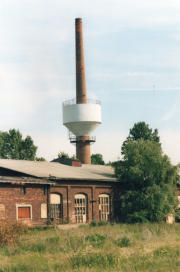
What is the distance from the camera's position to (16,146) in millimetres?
62906

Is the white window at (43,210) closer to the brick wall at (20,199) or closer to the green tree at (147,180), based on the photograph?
the brick wall at (20,199)

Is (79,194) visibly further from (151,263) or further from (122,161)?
(151,263)

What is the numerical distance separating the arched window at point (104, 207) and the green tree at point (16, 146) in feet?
87.4

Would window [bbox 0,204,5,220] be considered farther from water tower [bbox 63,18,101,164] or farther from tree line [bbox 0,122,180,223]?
water tower [bbox 63,18,101,164]

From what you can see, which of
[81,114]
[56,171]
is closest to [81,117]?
[81,114]

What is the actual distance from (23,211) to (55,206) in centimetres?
334

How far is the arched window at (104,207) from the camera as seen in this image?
3756 centimetres

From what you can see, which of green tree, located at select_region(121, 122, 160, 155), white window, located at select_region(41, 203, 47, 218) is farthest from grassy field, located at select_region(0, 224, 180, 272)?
green tree, located at select_region(121, 122, 160, 155)

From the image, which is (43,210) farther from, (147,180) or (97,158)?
(97,158)

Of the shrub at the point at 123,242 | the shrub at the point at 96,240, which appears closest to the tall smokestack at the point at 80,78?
the shrub at the point at 96,240

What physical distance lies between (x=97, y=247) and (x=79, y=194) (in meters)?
18.4

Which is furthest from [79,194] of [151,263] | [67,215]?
[151,263]

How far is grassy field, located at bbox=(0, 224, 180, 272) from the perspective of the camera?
14680mm

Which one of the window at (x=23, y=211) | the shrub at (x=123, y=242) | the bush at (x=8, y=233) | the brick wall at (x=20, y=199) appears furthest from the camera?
the window at (x=23, y=211)
